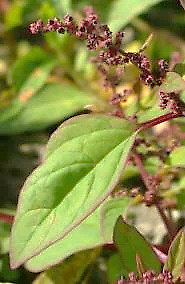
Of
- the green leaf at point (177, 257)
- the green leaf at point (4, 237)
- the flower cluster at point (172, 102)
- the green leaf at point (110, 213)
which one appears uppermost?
the flower cluster at point (172, 102)

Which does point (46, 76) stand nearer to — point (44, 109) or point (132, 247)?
point (44, 109)

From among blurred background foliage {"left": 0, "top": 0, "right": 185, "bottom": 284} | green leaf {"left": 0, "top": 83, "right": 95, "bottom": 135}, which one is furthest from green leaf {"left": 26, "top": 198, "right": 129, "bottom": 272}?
green leaf {"left": 0, "top": 83, "right": 95, "bottom": 135}

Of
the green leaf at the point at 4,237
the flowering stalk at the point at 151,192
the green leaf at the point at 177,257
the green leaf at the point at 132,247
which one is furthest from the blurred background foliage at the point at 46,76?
the green leaf at the point at 177,257

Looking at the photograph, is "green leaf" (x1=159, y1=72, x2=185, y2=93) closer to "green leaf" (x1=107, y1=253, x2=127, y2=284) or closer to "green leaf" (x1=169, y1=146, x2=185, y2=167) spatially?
"green leaf" (x1=169, y1=146, x2=185, y2=167)

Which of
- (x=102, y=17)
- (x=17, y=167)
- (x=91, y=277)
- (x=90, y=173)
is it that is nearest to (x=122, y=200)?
(x=90, y=173)

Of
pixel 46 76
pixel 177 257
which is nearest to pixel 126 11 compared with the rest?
pixel 46 76

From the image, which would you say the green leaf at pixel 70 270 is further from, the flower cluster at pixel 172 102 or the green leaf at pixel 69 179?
the flower cluster at pixel 172 102
